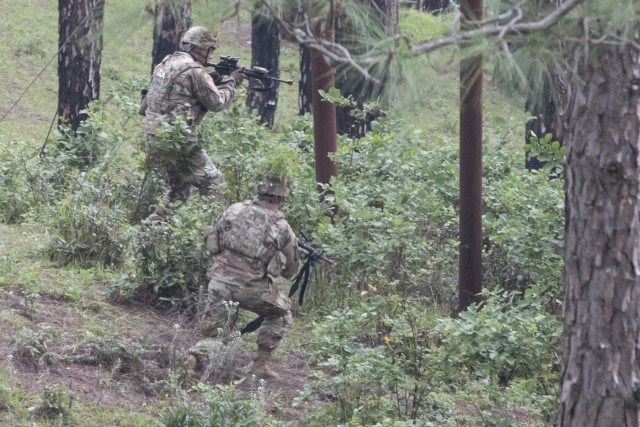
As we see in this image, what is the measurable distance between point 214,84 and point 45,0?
16225 mm

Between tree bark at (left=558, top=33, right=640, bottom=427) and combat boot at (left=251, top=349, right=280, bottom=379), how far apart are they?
8.69 ft

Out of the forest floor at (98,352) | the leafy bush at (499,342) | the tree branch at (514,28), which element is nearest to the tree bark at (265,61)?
the forest floor at (98,352)

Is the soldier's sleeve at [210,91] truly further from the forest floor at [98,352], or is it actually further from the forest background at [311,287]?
the forest floor at [98,352]

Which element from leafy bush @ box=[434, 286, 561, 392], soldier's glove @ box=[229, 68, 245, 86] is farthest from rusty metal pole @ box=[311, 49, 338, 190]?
leafy bush @ box=[434, 286, 561, 392]

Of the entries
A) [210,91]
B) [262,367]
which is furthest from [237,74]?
[262,367]

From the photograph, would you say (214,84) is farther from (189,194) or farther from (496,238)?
(496,238)

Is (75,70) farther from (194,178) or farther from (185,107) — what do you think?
(194,178)

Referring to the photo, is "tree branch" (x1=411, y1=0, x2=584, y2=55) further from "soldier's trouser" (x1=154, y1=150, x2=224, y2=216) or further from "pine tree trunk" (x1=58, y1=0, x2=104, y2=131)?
"pine tree trunk" (x1=58, y1=0, x2=104, y2=131)

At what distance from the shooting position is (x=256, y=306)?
22.7 feet

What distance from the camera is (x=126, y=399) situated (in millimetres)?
6336

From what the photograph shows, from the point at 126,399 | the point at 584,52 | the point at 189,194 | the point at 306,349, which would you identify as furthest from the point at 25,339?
the point at 584,52

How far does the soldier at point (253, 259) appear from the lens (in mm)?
6770

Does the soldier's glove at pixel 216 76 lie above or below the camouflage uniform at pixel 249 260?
above

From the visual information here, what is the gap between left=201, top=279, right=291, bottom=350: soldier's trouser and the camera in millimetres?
6840
